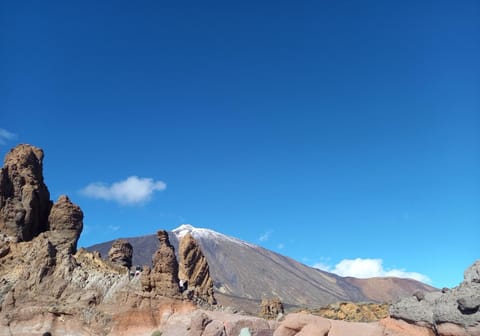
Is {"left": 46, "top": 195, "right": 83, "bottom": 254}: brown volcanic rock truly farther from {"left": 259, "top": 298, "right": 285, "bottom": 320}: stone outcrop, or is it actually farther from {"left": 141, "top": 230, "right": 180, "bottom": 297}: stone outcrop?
{"left": 259, "top": 298, "right": 285, "bottom": 320}: stone outcrop

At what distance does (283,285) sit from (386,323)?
603 feet

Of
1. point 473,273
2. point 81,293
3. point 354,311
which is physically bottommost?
point 473,273

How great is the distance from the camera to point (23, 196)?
1756 inches

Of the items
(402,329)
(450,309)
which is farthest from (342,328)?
(450,309)

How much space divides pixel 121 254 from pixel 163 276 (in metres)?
18.6

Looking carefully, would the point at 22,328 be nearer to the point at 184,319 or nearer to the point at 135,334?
the point at 135,334

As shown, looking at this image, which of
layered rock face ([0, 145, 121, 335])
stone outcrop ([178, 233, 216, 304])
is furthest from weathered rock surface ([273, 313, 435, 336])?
stone outcrop ([178, 233, 216, 304])

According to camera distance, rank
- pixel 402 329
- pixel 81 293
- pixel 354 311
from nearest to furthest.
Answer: pixel 402 329 → pixel 81 293 → pixel 354 311

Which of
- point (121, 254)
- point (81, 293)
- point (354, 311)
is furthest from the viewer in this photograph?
point (121, 254)

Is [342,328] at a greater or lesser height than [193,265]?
lesser

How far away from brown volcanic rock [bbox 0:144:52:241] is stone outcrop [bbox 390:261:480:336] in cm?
3620

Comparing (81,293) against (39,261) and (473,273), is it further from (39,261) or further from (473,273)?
(473,273)

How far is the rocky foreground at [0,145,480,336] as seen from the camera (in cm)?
1725

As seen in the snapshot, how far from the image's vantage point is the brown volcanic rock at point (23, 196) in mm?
42844
